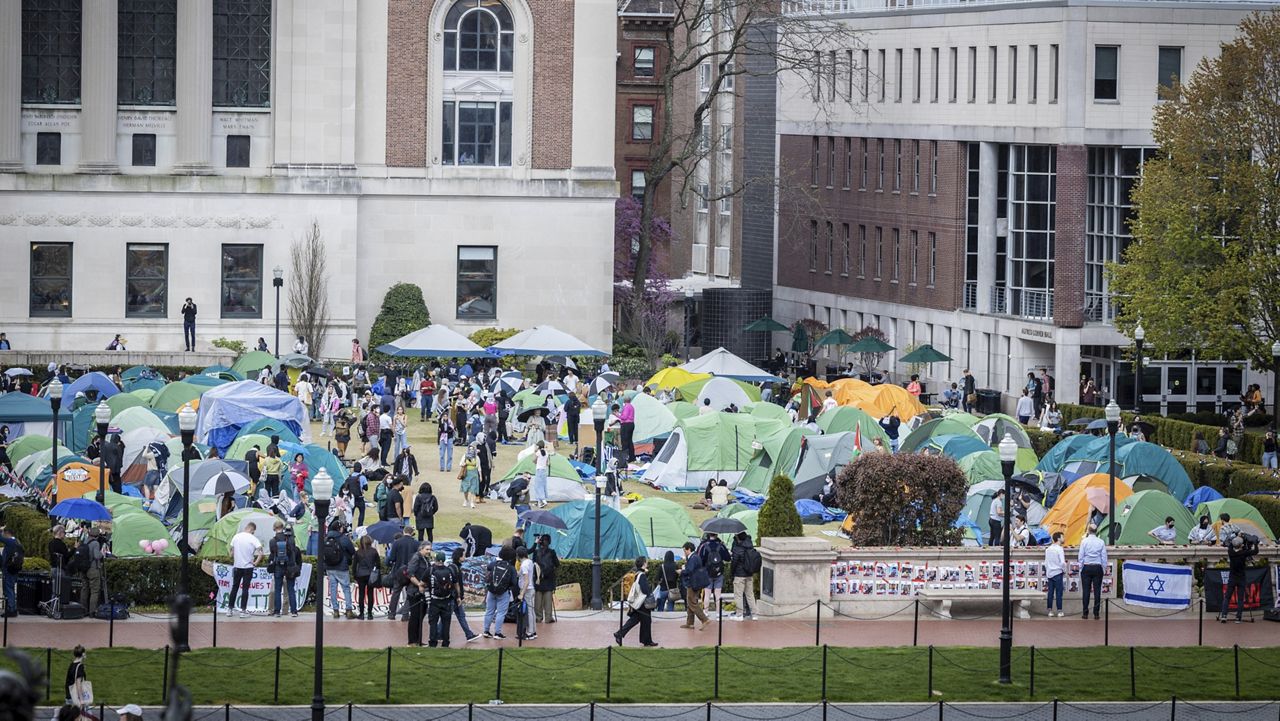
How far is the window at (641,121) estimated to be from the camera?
99.6 meters

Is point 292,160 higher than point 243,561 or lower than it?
higher

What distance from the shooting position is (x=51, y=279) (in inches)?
2749

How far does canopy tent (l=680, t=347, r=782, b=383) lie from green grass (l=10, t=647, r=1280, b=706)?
91.6 ft

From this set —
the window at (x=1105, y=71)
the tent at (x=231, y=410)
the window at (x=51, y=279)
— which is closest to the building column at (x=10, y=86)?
the window at (x=51, y=279)

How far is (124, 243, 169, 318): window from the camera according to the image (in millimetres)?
70062

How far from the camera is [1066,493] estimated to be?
4006cm

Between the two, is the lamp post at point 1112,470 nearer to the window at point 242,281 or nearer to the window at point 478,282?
the window at point 478,282

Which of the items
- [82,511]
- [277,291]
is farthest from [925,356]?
[82,511]

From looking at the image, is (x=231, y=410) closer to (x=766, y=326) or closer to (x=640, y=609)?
(x=640, y=609)

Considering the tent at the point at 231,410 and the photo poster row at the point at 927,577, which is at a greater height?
the tent at the point at 231,410

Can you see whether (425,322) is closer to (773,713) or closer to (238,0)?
(238,0)

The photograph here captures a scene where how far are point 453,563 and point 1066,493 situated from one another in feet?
46.4

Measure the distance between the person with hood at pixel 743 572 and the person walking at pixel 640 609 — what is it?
209 centimetres

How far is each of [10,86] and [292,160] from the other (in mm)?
9006
